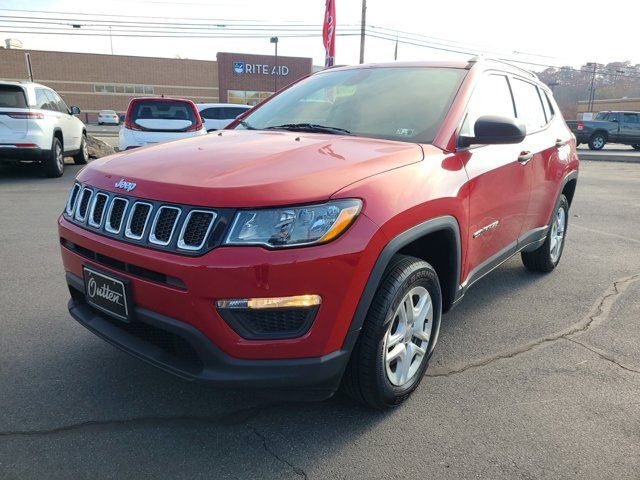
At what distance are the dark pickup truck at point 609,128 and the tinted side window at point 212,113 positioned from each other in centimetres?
1772

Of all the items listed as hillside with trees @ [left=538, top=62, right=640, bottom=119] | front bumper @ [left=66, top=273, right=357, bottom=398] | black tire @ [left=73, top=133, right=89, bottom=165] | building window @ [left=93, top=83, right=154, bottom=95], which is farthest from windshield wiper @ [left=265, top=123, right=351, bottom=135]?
hillside with trees @ [left=538, top=62, right=640, bottom=119]

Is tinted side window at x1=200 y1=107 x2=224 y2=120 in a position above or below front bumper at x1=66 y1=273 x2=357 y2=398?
below

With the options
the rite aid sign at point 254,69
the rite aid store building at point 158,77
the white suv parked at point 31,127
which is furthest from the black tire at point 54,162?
the rite aid sign at point 254,69

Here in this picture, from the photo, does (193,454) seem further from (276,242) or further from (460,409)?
(460,409)

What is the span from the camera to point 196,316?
1979 mm

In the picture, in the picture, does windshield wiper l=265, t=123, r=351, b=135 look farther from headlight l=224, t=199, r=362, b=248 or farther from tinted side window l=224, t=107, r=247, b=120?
tinted side window l=224, t=107, r=247, b=120

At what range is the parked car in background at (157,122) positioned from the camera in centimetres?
945

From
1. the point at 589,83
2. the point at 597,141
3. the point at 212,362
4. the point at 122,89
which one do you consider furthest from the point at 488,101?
the point at 589,83

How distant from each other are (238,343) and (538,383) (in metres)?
1.87

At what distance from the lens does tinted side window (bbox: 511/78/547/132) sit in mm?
3904

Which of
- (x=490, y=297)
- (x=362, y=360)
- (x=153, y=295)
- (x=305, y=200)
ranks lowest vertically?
(x=490, y=297)

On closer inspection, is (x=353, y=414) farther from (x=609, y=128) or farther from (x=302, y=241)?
(x=609, y=128)

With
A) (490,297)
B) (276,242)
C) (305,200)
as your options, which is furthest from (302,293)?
(490,297)

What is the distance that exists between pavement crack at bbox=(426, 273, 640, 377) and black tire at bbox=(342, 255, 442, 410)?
60cm
